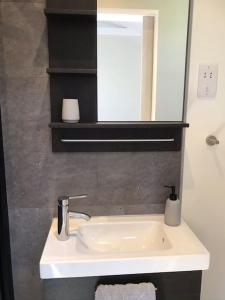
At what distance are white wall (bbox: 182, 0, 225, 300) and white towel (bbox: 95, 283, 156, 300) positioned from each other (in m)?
0.47

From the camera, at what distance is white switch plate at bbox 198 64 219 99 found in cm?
139

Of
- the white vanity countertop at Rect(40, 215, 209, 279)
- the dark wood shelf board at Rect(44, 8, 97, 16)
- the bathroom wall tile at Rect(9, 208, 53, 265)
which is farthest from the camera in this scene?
the bathroom wall tile at Rect(9, 208, 53, 265)

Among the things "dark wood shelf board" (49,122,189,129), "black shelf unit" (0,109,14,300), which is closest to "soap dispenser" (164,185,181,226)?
"dark wood shelf board" (49,122,189,129)

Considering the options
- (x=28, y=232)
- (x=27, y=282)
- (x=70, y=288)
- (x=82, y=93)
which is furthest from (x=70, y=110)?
(x=27, y=282)

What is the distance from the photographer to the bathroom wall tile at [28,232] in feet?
4.70

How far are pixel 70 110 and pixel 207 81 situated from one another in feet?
2.31

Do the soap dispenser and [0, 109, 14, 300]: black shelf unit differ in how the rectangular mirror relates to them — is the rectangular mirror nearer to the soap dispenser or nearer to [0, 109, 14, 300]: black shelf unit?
the soap dispenser

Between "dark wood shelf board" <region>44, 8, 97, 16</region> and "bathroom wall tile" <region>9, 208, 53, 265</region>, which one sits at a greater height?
"dark wood shelf board" <region>44, 8, 97, 16</region>

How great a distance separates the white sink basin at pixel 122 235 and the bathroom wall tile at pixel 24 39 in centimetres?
81

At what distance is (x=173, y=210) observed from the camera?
138 cm

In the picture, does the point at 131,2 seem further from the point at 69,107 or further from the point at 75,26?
the point at 69,107

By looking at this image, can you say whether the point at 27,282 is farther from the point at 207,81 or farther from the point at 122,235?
the point at 207,81

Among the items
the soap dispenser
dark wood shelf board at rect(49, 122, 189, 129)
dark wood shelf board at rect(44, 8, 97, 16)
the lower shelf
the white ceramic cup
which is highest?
dark wood shelf board at rect(44, 8, 97, 16)

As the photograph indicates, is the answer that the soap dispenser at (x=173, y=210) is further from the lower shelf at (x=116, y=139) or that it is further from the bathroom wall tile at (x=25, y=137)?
the bathroom wall tile at (x=25, y=137)
